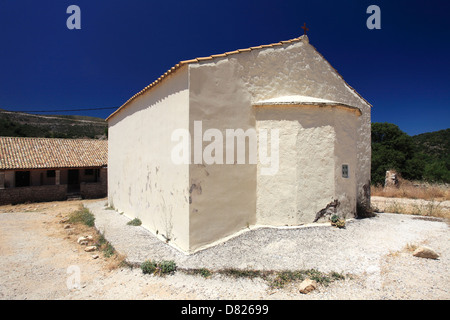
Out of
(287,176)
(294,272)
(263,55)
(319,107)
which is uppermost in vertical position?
(263,55)

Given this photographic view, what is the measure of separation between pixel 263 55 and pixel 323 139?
2.97 m

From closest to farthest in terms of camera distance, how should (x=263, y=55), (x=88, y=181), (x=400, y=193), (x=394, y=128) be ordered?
(x=263, y=55) → (x=400, y=193) → (x=88, y=181) → (x=394, y=128)

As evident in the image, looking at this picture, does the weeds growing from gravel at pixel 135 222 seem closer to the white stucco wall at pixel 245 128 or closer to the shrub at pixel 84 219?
the shrub at pixel 84 219

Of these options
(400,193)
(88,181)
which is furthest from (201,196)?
(88,181)

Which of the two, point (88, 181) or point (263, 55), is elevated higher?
point (263, 55)

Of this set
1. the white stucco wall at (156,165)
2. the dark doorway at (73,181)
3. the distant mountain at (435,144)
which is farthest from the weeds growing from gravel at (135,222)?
the distant mountain at (435,144)

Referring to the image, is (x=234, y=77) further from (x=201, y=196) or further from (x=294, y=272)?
(x=294, y=272)

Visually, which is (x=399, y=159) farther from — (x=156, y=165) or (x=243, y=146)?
(x=156, y=165)

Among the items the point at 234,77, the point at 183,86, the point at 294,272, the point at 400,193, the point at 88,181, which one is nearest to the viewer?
the point at 294,272

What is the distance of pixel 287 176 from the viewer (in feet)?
19.9

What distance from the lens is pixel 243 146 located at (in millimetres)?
6008

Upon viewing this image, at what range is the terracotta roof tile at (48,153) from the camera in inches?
585

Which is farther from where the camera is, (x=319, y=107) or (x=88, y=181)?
(x=88, y=181)

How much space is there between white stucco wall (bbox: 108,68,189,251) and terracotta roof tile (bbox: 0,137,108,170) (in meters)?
9.01
